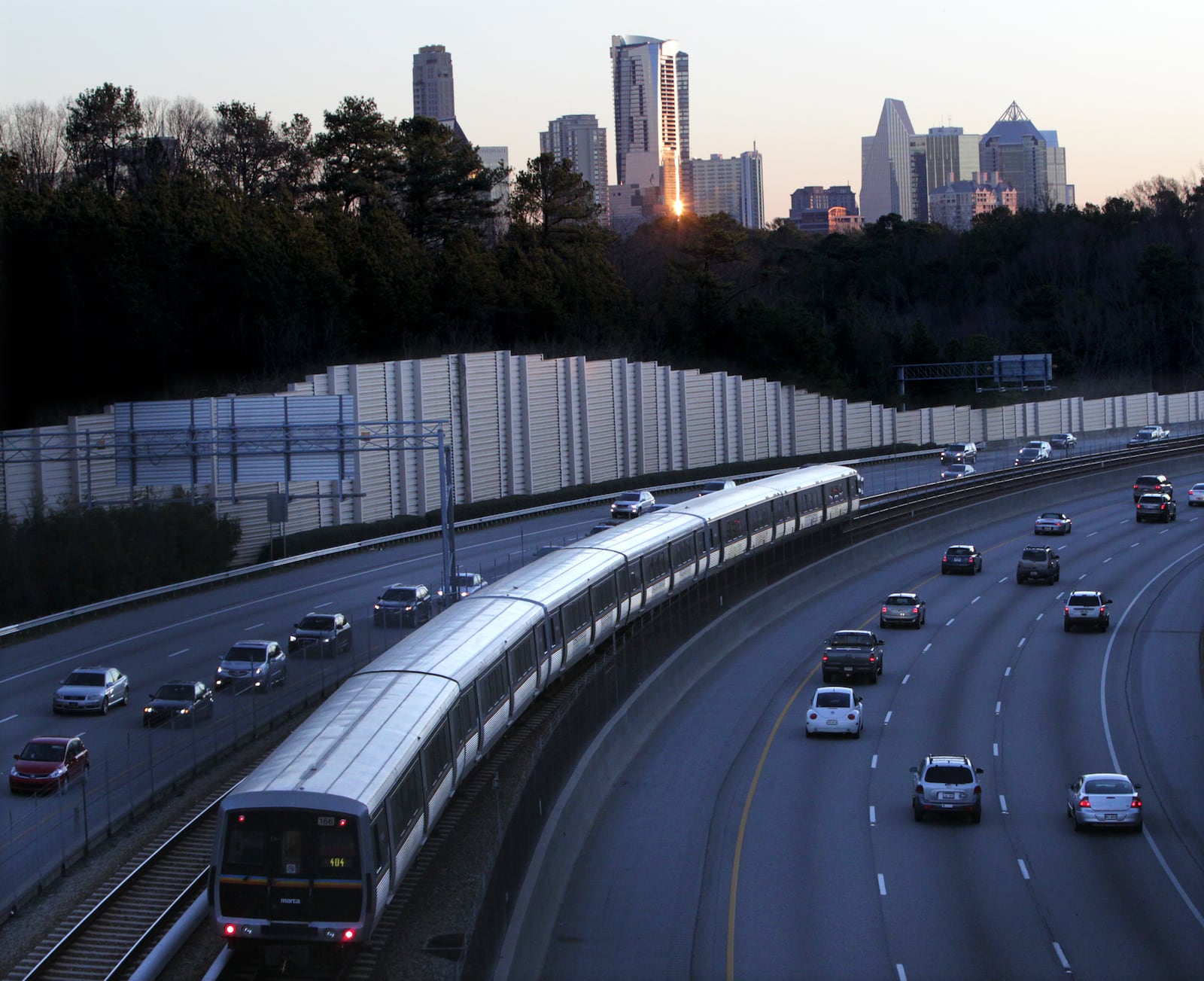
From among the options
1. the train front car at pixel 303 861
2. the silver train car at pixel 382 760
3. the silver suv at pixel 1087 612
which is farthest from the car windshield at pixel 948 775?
the silver suv at pixel 1087 612

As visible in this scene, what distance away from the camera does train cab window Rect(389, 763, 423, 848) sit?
56.7 ft

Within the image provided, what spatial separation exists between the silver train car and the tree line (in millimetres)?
33718

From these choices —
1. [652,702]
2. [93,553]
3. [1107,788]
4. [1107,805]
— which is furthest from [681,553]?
[93,553]

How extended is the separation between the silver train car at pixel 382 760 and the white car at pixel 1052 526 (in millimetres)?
29581

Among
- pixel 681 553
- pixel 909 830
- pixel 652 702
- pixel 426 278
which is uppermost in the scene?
pixel 426 278

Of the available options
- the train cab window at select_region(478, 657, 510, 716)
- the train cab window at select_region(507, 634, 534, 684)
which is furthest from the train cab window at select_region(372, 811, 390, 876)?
the train cab window at select_region(507, 634, 534, 684)

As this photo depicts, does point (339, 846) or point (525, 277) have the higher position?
point (525, 277)

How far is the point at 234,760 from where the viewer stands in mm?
25250

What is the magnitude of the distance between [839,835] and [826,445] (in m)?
60.3

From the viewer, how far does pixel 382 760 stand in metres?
17.4

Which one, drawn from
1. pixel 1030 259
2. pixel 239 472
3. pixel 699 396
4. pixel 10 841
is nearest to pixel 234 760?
pixel 10 841

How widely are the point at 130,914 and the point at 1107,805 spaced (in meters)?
15.8

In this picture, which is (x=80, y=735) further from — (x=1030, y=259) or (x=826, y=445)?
(x=1030, y=259)

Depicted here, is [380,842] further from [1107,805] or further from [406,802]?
[1107,805]
